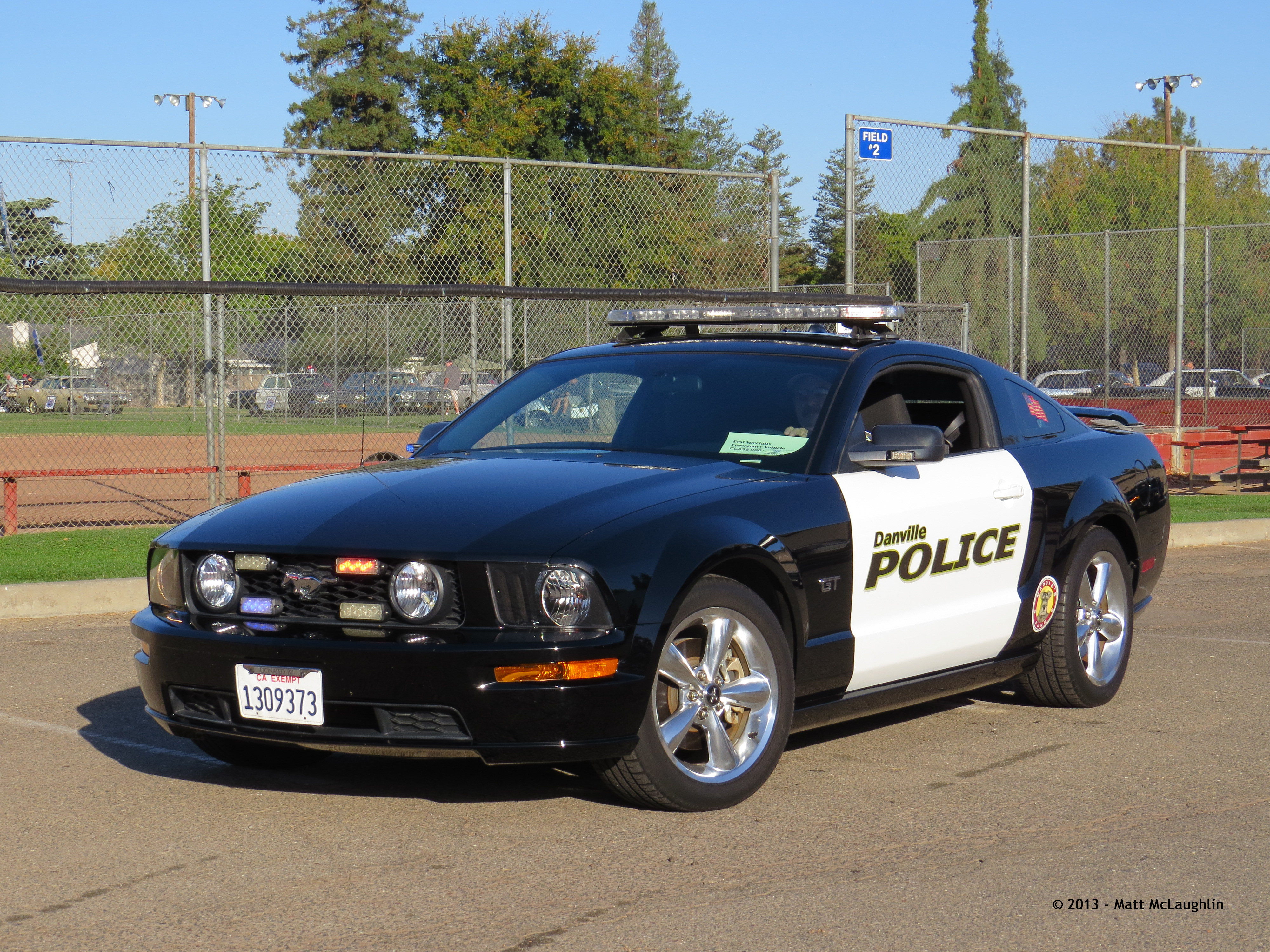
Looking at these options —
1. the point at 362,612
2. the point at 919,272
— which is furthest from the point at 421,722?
the point at 919,272

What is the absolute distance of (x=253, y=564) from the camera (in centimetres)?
458

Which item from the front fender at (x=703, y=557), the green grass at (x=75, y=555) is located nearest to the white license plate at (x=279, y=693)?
the front fender at (x=703, y=557)

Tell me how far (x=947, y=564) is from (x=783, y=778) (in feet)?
3.46

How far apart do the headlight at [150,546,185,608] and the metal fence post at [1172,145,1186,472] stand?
49.6 feet

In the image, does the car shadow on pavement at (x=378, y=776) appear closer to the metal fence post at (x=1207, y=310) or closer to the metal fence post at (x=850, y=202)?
the metal fence post at (x=850, y=202)

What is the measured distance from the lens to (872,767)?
539 cm

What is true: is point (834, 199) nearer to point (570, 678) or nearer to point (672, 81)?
point (672, 81)

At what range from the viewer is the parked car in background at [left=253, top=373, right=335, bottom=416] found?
45.2ft

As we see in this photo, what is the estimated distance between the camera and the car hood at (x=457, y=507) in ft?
14.5

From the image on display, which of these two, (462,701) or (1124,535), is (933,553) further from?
(462,701)

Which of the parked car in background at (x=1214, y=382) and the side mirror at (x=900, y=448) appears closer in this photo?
the side mirror at (x=900, y=448)

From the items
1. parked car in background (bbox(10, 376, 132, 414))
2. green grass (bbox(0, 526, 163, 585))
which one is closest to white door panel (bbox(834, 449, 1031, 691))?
green grass (bbox(0, 526, 163, 585))

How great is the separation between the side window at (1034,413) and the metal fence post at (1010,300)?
383 inches

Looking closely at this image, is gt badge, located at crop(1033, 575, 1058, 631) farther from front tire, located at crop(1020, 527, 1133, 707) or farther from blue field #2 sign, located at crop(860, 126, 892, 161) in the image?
blue field #2 sign, located at crop(860, 126, 892, 161)
